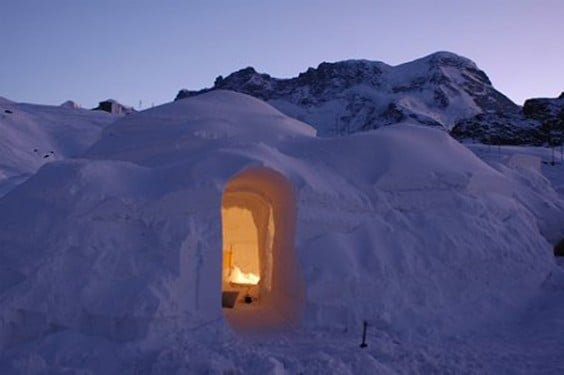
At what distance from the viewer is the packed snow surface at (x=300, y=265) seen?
280 inches

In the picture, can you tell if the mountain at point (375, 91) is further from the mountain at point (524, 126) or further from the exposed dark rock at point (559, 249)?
the exposed dark rock at point (559, 249)

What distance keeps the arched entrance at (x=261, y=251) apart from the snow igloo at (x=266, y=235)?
6cm

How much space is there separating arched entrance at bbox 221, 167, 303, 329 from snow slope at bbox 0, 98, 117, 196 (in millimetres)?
14013

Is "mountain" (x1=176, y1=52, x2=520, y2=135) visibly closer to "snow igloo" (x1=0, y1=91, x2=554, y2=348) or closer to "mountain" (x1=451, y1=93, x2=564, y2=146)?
"mountain" (x1=451, y1=93, x2=564, y2=146)

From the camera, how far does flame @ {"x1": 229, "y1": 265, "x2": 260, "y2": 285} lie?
13.7m

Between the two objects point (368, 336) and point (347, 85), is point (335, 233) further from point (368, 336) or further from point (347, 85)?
point (347, 85)

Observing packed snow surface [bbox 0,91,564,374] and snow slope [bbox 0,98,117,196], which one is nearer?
packed snow surface [bbox 0,91,564,374]

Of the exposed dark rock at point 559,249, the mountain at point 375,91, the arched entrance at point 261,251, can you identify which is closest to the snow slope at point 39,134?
the arched entrance at point 261,251

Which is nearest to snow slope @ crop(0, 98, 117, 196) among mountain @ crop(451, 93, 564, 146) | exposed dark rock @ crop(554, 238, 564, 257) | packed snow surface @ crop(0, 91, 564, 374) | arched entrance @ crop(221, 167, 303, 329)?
arched entrance @ crop(221, 167, 303, 329)

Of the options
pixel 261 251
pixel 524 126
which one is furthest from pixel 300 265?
pixel 524 126

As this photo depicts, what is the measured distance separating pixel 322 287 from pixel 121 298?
9.98 feet

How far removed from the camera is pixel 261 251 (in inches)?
463

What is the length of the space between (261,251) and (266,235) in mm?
661

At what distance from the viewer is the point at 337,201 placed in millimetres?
9500
